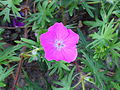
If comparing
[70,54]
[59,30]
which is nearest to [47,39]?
[59,30]

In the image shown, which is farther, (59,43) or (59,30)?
(59,43)

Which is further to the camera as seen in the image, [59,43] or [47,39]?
[59,43]

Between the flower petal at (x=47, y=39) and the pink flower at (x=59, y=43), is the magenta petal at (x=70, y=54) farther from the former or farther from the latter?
the flower petal at (x=47, y=39)

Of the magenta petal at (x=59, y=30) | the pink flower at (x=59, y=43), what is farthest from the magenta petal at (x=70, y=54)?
the magenta petal at (x=59, y=30)

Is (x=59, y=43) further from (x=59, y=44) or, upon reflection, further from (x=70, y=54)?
(x=70, y=54)

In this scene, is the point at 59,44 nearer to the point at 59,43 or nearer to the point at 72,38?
the point at 59,43

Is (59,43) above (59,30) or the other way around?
the other way around

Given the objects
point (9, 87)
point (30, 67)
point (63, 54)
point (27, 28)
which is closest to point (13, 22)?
point (27, 28)
